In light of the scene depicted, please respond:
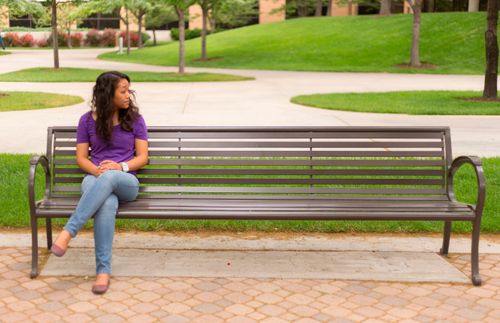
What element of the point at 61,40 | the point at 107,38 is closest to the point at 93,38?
the point at 107,38

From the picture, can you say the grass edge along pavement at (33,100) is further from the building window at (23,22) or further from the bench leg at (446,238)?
the building window at (23,22)

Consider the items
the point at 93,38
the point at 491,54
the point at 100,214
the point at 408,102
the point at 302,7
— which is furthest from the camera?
the point at 93,38

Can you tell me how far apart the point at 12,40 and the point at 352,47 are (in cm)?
3604

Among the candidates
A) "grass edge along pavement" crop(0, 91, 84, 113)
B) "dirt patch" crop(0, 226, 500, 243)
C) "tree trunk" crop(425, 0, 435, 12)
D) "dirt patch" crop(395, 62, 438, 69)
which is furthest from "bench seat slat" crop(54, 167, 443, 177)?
"tree trunk" crop(425, 0, 435, 12)

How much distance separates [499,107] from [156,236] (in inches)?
476

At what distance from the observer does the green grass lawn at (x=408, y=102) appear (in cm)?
1485

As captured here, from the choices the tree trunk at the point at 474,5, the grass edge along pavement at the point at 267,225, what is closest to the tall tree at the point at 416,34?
the tree trunk at the point at 474,5

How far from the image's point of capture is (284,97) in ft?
59.6

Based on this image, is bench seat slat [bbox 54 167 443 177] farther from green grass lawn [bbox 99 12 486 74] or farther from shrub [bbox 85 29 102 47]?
shrub [bbox 85 29 102 47]

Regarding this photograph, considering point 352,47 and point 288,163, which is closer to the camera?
point 288,163

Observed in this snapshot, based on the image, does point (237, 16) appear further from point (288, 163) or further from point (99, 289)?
point (99, 289)

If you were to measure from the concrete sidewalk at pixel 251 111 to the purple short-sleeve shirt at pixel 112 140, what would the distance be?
4887mm

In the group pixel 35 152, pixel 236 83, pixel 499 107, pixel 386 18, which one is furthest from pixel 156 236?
pixel 386 18

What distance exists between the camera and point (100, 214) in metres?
4.58
